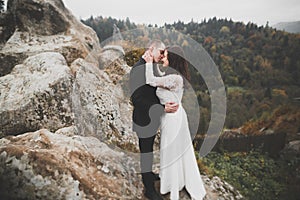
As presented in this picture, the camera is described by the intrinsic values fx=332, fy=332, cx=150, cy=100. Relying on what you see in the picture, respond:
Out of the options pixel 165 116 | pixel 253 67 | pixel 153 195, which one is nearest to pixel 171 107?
pixel 165 116

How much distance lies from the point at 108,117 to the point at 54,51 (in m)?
1.22

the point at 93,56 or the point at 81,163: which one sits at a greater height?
the point at 93,56

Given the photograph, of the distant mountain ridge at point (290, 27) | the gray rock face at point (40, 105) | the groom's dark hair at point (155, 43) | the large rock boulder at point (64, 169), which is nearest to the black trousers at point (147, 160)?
the large rock boulder at point (64, 169)

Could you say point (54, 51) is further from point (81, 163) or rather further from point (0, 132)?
point (81, 163)

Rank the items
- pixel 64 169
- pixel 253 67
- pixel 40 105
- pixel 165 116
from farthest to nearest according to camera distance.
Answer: pixel 253 67 → pixel 40 105 → pixel 165 116 → pixel 64 169

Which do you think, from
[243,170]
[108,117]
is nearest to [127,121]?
[108,117]

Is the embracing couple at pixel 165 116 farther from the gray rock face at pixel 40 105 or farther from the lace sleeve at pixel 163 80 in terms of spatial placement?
the gray rock face at pixel 40 105

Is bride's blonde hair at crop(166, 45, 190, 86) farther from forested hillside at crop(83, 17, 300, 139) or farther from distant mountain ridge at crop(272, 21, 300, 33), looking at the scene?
distant mountain ridge at crop(272, 21, 300, 33)

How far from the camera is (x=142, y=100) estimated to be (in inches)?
145

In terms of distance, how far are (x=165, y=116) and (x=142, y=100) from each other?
32 cm

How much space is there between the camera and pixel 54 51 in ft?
14.5

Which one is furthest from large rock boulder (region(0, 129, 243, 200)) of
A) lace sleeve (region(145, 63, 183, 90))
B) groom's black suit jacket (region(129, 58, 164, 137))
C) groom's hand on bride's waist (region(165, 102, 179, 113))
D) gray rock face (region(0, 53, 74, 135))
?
lace sleeve (region(145, 63, 183, 90))

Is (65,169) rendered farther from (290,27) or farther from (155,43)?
(290,27)

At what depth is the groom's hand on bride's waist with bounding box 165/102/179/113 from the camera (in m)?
3.70
